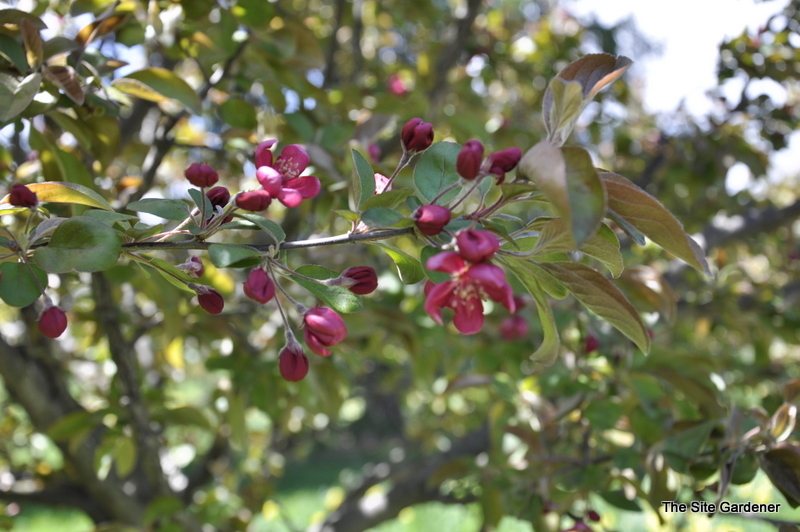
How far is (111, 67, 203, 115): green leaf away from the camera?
3.74ft

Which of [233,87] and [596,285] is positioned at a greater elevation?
[596,285]

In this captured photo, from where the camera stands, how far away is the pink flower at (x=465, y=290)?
606mm

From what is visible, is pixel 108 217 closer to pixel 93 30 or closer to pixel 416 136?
pixel 416 136

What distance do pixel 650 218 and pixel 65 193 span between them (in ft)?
2.24

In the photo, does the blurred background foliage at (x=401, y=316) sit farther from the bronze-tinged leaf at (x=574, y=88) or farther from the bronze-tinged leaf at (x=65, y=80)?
the bronze-tinged leaf at (x=574, y=88)

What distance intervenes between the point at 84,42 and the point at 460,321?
876mm

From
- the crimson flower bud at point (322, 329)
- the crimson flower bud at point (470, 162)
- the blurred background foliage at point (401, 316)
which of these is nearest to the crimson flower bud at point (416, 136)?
the crimson flower bud at point (470, 162)

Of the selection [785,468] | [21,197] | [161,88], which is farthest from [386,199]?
[785,468]

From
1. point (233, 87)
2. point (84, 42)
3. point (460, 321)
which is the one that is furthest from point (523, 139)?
point (460, 321)

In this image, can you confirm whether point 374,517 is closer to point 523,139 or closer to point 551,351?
point 523,139

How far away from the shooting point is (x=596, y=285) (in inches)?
26.7

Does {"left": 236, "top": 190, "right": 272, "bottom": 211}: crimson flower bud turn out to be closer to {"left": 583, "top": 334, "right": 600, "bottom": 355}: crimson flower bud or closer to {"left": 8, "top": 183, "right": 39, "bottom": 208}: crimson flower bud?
{"left": 8, "top": 183, "right": 39, "bottom": 208}: crimson flower bud

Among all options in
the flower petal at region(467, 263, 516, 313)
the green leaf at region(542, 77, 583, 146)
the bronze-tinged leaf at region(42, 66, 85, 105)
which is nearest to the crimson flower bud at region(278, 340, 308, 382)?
the flower petal at region(467, 263, 516, 313)

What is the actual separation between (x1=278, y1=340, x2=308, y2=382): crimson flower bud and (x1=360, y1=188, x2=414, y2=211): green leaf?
22 centimetres
